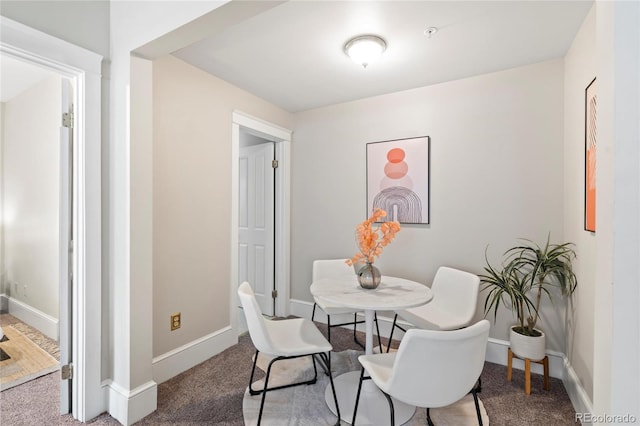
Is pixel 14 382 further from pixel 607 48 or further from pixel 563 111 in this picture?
pixel 563 111

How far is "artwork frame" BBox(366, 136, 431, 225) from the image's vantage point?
113 inches

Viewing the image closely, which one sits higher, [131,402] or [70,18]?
[70,18]

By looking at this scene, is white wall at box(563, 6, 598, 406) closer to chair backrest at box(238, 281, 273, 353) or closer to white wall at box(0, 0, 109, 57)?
chair backrest at box(238, 281, 273, 353)

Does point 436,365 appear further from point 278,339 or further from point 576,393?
point 576,393

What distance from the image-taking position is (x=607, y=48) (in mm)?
629

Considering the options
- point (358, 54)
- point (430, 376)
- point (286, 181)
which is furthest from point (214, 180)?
point (430, 376)

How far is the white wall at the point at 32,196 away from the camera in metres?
2.06

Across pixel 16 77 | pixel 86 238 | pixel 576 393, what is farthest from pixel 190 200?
pixel 576 393

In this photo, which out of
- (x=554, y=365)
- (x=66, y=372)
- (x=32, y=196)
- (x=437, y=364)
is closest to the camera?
(x=437, y=364)

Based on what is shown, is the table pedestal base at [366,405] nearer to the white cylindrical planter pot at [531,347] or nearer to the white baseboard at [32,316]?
the white cylindrical planter pot at [531,347]

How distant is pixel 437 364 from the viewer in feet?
4.19

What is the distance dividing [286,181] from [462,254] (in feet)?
6.76

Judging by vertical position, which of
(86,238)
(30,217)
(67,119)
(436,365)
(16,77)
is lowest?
(436,365)

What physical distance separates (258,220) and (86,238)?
2.08m
